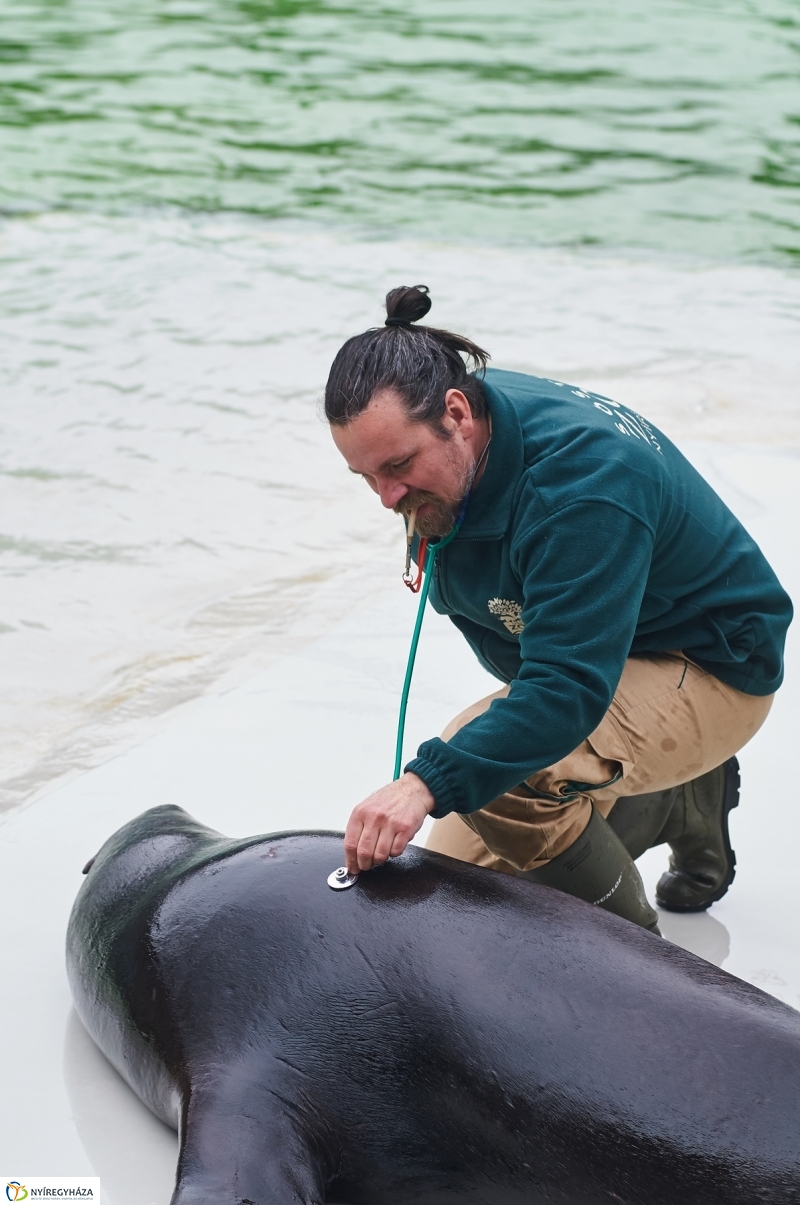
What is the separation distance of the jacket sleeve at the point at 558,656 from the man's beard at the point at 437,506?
0.62 ft

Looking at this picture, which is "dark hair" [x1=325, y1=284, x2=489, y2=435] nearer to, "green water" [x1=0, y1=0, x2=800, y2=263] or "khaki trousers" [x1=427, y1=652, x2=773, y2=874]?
"khaki trousers" [x1=427, y1=652, x2=773, y2=874]

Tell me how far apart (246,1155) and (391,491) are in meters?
1.27

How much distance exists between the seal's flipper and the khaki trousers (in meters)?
0.78

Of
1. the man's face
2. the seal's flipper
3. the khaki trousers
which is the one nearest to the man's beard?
the man's face

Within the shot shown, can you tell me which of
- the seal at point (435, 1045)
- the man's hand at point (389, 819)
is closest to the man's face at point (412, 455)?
the man's hand at point (389, 819)

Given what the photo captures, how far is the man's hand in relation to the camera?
2590 millimetres

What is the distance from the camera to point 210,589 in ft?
Result: 18.1

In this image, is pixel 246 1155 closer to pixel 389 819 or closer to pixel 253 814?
pixel 389 819

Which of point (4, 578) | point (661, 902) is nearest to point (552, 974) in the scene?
point (661, 902)

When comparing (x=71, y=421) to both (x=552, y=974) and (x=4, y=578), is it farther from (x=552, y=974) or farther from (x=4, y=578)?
(x=552, y=974)

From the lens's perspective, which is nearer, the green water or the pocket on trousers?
the pocket on trousers

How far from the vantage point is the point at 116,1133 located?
2.71m

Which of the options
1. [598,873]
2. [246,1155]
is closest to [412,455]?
[598,873]

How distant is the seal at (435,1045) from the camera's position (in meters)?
2.31
